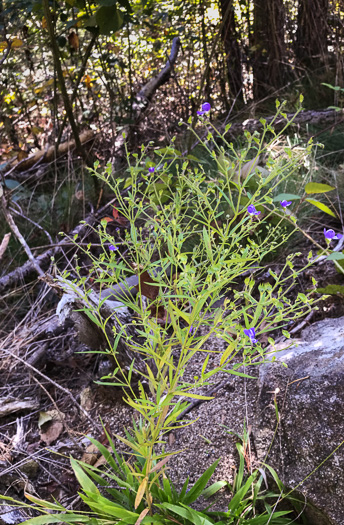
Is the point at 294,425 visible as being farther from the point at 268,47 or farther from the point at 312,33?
the point at 312,33

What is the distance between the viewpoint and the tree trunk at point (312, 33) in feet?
14.6

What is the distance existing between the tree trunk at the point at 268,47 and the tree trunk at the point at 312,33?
0.72 feet

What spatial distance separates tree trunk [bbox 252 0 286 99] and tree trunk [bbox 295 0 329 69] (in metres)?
0.22

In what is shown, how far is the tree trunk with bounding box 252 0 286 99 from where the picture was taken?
4441 millimetres

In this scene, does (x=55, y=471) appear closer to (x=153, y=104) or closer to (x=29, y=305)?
(x=29, y=305)

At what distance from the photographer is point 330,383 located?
4.68ft

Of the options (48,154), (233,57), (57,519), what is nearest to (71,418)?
(57,519)

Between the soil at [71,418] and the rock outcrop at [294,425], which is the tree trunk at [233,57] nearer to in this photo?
the soil at [71,418]

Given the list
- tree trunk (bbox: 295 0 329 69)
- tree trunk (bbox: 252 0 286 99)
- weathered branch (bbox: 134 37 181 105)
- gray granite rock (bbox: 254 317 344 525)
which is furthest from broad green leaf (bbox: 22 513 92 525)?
tree trunk (bbox: 295 0 329 69)

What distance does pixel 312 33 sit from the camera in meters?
4.58

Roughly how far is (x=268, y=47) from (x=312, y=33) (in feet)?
1.46

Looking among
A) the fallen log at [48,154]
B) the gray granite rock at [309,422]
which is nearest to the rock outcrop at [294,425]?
the gray granite rock at [309,422]

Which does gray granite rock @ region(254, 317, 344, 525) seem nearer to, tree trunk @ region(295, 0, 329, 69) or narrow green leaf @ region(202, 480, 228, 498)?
narrow green leaf @ region(202, 480, 228, 498)

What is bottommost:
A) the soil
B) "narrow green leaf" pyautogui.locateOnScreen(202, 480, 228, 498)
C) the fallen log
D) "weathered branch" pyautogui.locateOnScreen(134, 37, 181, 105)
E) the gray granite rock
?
the soil
